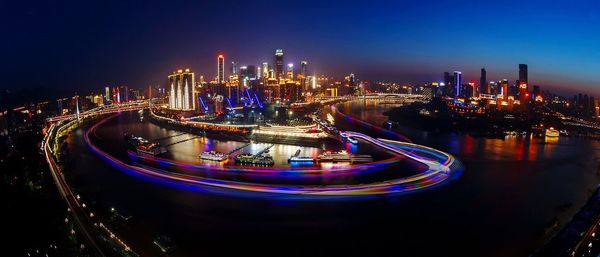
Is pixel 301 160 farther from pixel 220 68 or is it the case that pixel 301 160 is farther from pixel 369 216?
pixel 220 68

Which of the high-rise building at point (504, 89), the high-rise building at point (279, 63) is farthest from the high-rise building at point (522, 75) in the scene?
the high-rise building at point (279, 63)

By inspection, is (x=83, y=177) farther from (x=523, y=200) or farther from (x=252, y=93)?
(x=252, y=93)

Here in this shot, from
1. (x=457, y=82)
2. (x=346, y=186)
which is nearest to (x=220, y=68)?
(x=457, y=82)

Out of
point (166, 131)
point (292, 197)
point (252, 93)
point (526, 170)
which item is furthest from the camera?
point (252, 93)

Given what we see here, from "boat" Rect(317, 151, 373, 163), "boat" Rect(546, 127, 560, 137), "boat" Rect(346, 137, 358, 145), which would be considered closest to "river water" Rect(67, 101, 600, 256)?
"boat" Rect(317, 151, 373, 163)

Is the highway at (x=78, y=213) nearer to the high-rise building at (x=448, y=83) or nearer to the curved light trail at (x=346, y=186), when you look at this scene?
the curved light trail at (x=346, y=186)

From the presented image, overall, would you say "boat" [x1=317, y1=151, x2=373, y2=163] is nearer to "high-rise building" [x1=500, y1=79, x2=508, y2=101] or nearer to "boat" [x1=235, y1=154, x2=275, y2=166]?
"boat" [x1=235, y1=154, x2=275, y2=166]

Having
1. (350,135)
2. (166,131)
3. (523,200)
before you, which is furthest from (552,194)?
(166,131)
